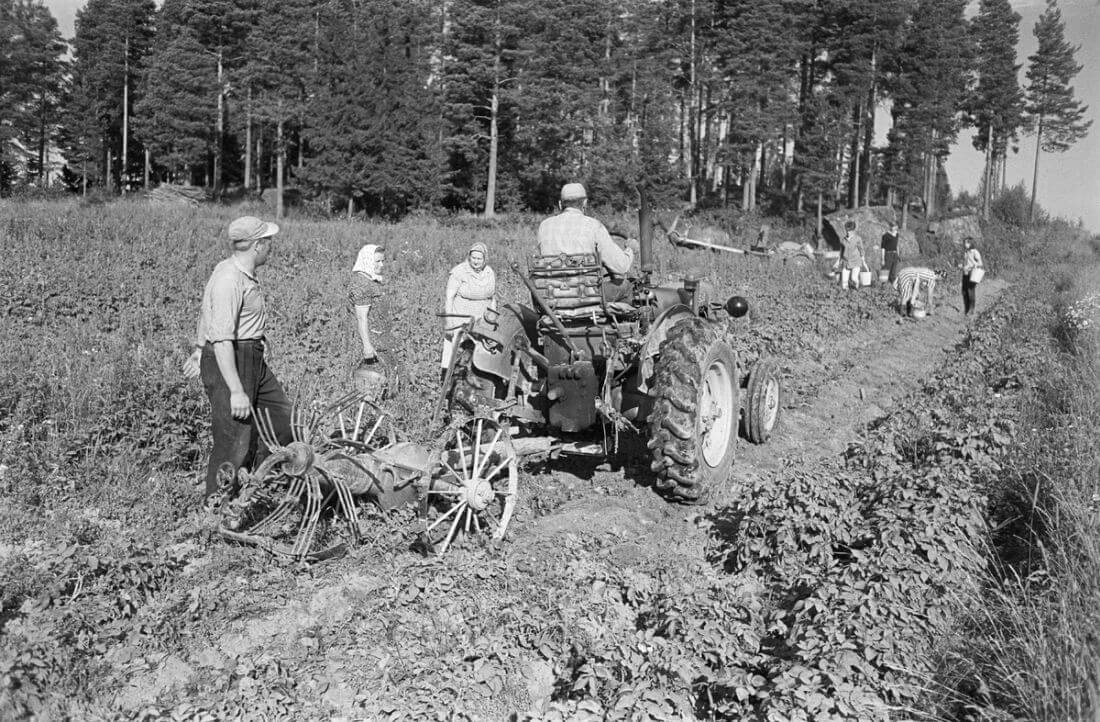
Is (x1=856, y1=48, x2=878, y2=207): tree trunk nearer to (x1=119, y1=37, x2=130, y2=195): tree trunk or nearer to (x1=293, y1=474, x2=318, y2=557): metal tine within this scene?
(x1=119, y1=37, x2=130, y2=195): tree trunk

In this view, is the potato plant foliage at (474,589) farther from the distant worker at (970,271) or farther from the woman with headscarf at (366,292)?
the distant worker at (970,271)

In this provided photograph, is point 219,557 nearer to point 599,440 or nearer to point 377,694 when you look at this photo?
point 377,694

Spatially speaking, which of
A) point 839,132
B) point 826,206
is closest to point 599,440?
point 839,132

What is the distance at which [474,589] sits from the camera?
13.2ft

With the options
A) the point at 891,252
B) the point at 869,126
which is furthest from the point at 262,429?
the point at 869,126

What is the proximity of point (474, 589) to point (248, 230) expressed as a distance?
2310mm

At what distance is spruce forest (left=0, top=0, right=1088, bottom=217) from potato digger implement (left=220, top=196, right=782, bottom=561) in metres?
32.6

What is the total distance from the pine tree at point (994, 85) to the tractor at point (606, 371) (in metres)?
48.0

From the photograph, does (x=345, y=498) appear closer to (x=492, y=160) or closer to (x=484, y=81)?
(x=492, y=160)

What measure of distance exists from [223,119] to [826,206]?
3534cm

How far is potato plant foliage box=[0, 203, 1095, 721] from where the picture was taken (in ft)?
10.3

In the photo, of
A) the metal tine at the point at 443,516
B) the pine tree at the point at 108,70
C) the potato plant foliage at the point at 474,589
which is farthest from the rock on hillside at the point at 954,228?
the pine tree at the point at 108,70

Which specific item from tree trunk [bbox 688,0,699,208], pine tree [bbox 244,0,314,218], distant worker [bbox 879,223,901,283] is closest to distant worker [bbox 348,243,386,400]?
distant worker [bbox 879,223,901,283]

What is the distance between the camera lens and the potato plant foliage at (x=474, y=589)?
10.3ft
